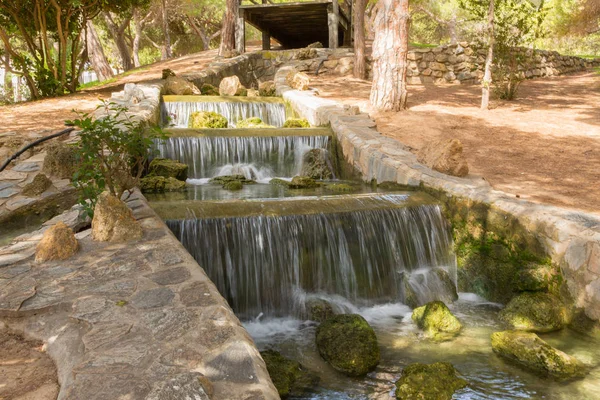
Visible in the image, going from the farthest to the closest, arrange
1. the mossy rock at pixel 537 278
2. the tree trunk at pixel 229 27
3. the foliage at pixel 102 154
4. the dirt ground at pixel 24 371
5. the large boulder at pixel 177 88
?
the tree trunk at pixel 229 27, the large boulder at pixel 177 88, the mossy rock at pixel 537 278, the foliage at pixel 102 154, the dirt ground at pixel 24 371

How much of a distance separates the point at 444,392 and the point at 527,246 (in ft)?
7.47

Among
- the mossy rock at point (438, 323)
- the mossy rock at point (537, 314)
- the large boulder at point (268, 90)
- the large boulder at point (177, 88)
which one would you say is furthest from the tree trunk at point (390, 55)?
the mossy rock at point (438, 323)

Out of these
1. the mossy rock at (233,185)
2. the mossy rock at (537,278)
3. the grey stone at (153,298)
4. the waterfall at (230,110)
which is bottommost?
the mossy rock at (537,278)

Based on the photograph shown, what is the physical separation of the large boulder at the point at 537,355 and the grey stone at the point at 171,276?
296cm

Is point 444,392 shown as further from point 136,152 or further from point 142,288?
point 136,152

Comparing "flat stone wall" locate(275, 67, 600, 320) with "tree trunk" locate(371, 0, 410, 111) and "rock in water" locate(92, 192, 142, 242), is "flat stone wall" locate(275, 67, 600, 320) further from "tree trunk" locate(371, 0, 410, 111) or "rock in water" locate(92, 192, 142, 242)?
"rock in water" locate(92, 192, 142, 242)

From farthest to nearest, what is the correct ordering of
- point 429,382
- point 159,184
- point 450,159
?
1. point 159,184
2. point 450,159
3. point 429,382

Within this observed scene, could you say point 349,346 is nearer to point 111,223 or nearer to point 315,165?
point 111,223

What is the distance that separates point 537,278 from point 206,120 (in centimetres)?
765

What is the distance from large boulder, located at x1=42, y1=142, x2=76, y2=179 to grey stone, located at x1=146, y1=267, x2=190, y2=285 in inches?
147

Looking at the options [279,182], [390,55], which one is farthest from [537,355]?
[390,55]

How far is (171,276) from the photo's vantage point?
3674 millimetres

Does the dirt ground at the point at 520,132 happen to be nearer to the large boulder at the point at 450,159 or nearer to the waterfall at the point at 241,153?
the large boulder at the point at 450,159

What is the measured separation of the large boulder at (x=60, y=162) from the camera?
22.0ft
